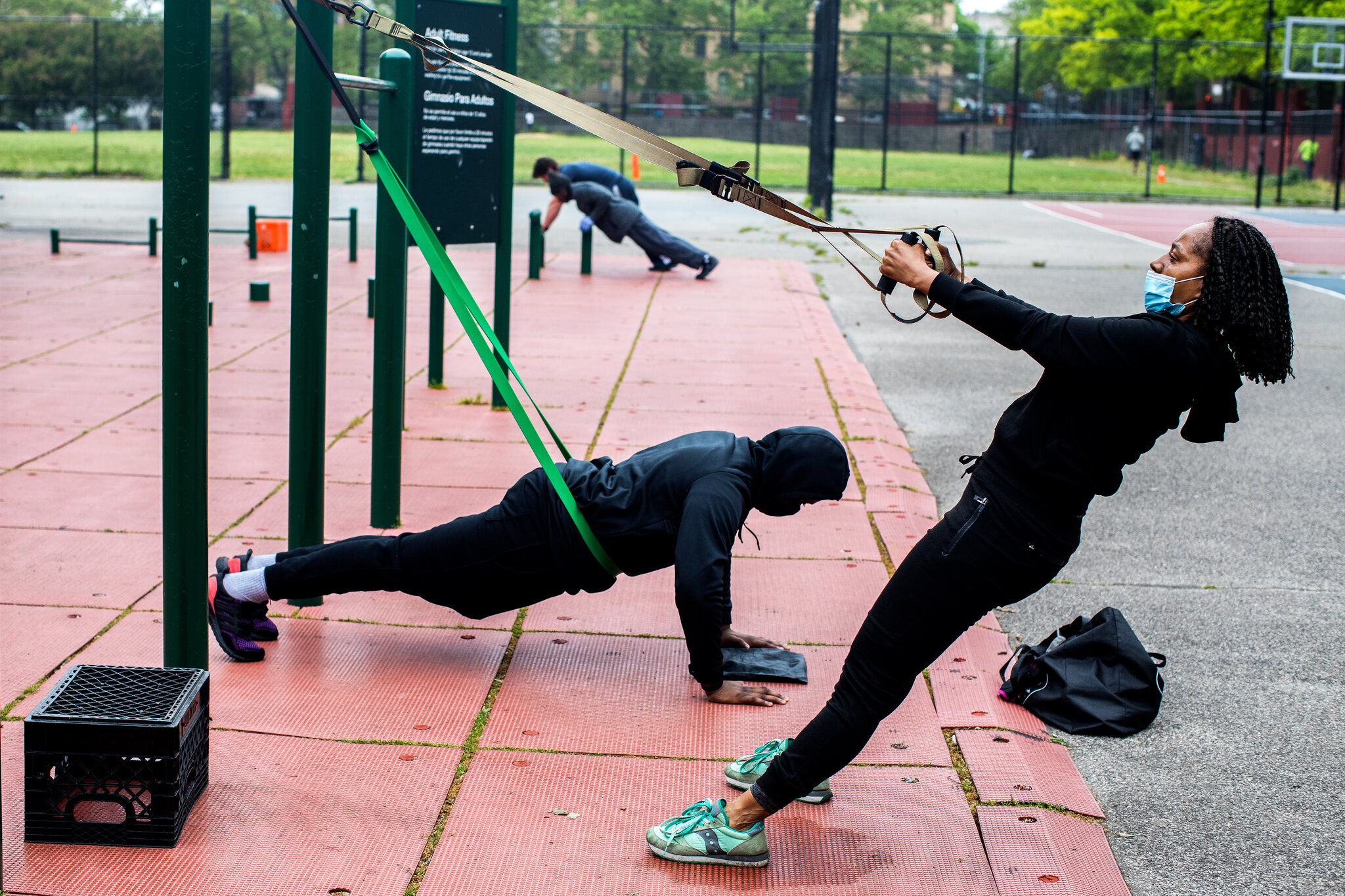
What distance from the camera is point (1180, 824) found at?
359 centimetres

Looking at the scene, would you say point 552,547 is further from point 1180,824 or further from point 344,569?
point 1180,824

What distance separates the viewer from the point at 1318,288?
613 inches

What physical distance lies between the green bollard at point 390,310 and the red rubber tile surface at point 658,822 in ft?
6.88

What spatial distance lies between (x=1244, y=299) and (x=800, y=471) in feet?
4.62

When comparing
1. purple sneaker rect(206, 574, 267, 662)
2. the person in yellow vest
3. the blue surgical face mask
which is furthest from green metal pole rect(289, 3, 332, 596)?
the person in yellow vest

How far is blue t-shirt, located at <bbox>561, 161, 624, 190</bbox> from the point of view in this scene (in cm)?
1499

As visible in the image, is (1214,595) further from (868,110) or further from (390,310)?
(868,110)

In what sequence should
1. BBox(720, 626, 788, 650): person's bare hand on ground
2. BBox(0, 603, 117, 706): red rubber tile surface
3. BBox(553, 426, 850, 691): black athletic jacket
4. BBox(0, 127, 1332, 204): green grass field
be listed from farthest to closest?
1. BBox(0, 127, 1332, 204): green grass field
2. BBox(720, 626, 788, 650): person's bare hand on ground
3. BBox(0, 603, 117, 706): red rubber tile surface
4. BBox(553, 426, 850, 691): black athletic jacket

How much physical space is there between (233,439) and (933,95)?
46.9 m

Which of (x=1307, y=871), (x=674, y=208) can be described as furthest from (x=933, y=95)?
(x=1307, y=871)

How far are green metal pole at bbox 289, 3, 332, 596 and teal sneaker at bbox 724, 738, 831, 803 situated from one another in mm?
1969

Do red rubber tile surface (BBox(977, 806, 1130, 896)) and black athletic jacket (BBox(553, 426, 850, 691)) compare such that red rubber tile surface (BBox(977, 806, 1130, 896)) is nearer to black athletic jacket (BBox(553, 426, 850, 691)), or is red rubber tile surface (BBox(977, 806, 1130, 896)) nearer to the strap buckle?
A: black athletic jacket (BBox(553, 426, 850, 691))

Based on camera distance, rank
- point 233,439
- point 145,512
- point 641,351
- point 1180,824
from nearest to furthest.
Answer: point 1180,824 → point 145,512 → point 233,439 → point 641,351

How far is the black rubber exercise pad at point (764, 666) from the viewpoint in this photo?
434cm
